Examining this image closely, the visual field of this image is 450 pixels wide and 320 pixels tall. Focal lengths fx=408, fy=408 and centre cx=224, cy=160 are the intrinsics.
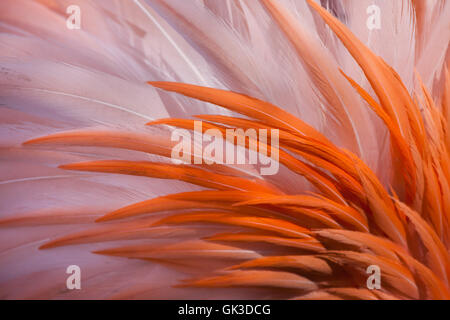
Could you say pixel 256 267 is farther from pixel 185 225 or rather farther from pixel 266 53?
pixel 266 53

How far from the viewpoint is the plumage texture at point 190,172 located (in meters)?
0.81

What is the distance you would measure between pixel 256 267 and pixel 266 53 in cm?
43

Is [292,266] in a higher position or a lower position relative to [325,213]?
lower

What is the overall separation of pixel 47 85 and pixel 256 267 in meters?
0.55

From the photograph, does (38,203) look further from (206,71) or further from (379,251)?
(379,251)

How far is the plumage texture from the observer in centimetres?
81

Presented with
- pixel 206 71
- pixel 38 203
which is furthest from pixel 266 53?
pixel 38 203

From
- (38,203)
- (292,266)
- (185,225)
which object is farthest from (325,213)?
(38,203)

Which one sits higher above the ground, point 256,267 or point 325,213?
point 325,213

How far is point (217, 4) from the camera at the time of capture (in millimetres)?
829

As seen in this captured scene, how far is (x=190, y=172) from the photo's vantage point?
2.66 ft

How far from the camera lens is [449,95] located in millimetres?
847
